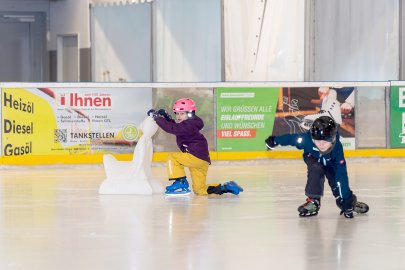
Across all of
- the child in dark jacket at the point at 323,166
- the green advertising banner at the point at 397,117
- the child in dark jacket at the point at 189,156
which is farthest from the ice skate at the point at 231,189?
the green advertising banner at the point at 397,117

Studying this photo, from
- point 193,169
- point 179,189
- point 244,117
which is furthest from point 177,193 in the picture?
point 244,117

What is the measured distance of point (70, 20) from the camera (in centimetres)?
2364

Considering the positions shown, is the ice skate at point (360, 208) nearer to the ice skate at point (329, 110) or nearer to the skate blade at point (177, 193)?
the skate blade at point (177, 193)

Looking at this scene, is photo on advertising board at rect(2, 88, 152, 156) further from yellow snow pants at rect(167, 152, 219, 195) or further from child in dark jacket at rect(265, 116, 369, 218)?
child in dark jacket at rect(265, 116, 369, 218)

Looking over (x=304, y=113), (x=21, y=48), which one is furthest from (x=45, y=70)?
(x=304, y=113)

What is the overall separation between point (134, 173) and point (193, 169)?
655 mm

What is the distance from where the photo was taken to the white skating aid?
432 inches

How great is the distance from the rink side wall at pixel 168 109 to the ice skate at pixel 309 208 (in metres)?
6.92

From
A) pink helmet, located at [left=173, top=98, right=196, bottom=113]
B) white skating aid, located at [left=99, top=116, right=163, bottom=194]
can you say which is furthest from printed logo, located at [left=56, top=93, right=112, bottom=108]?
pink helmet, located at [left=173, top=98, right=196, bottom=113]

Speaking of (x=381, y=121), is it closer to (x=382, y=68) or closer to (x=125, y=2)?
(x=382, y=68)

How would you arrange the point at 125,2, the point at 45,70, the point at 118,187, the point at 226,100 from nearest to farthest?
the point at 118,187
the point at 226,100
the point at 125,2
the point at 45,70

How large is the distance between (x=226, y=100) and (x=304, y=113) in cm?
124

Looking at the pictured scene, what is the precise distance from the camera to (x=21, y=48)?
28.1 meters

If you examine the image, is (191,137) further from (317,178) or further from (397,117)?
(397,117)
